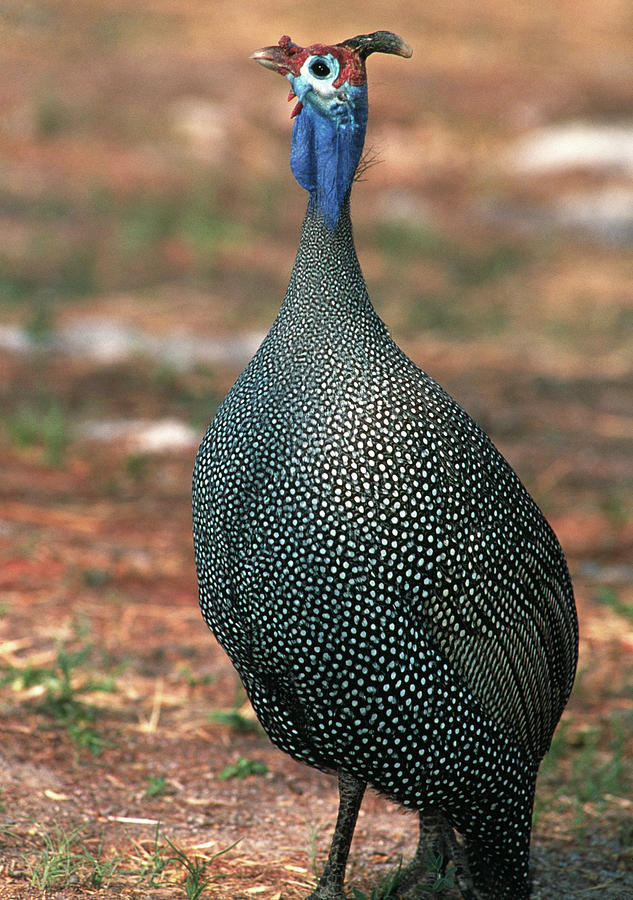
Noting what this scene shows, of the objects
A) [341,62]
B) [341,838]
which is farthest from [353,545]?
[341,62]

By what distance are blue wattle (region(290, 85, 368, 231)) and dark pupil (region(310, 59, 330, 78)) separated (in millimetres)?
54

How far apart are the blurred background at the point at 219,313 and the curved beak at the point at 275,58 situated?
30cm

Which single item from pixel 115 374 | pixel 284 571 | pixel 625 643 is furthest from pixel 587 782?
pixel 115 374

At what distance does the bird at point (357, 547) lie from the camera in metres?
2.38

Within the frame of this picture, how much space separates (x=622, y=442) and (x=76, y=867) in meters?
4.62

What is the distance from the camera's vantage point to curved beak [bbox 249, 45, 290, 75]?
2494 millimetres

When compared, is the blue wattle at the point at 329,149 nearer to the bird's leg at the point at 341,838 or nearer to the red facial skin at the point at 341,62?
the red facial skin at the point at 341,62

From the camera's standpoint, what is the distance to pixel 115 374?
→ 23.0 feet

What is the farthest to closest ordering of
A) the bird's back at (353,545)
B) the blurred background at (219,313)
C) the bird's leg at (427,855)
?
the blurred background at (219,313), the bird's leg at (427,855), the bird's back at (353,545)

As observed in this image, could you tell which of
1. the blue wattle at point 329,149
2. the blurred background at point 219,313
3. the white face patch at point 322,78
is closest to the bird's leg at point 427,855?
the blurred background at point 219,313

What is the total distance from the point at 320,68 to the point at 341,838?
1.80m

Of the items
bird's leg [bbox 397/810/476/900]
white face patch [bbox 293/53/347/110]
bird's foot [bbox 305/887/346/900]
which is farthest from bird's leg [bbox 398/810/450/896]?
white face patch [bbox 293/53/347/110]

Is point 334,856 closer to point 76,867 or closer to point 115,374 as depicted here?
point 76,867

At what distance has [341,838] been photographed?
8.82 ft
